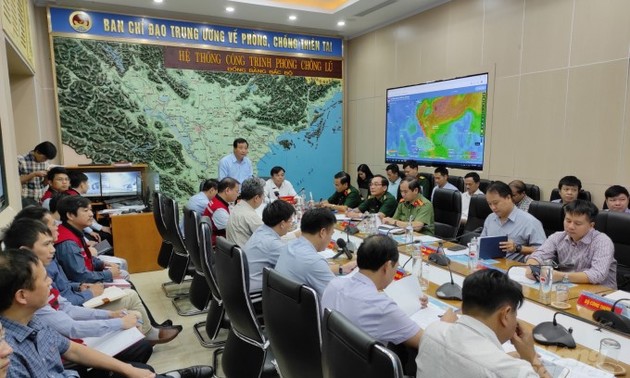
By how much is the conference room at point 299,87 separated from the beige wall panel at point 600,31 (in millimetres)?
12

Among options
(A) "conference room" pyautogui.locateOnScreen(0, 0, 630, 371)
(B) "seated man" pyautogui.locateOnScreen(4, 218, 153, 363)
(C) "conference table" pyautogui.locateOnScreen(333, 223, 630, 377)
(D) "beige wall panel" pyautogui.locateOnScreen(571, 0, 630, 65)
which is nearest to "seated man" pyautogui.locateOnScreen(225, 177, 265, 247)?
(A) "conference room" pyautogui.locateOnScreen(0, 0, 630, 371)

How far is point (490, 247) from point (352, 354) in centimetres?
191

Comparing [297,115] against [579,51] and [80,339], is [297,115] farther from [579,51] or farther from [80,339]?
[80,339]

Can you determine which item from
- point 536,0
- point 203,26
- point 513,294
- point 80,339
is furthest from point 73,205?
point 536,0

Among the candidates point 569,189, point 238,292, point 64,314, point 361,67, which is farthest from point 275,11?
point 64,314

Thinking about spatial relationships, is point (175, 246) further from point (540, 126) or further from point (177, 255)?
point (540, 126)

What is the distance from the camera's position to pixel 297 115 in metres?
7.24

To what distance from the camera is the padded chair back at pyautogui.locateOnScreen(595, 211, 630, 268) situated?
2.77m

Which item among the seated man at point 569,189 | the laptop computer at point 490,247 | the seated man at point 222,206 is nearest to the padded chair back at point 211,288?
the seated man at point 222,206

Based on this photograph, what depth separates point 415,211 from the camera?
4008 millimetres

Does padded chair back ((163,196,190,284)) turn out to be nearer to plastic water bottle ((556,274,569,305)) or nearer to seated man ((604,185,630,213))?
plastic water bottle ((556,274,569,305))

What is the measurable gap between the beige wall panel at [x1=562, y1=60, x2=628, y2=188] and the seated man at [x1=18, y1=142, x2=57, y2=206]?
5507 mm

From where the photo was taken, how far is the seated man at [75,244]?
260 cm

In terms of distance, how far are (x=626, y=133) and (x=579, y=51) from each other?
3.28 feet
